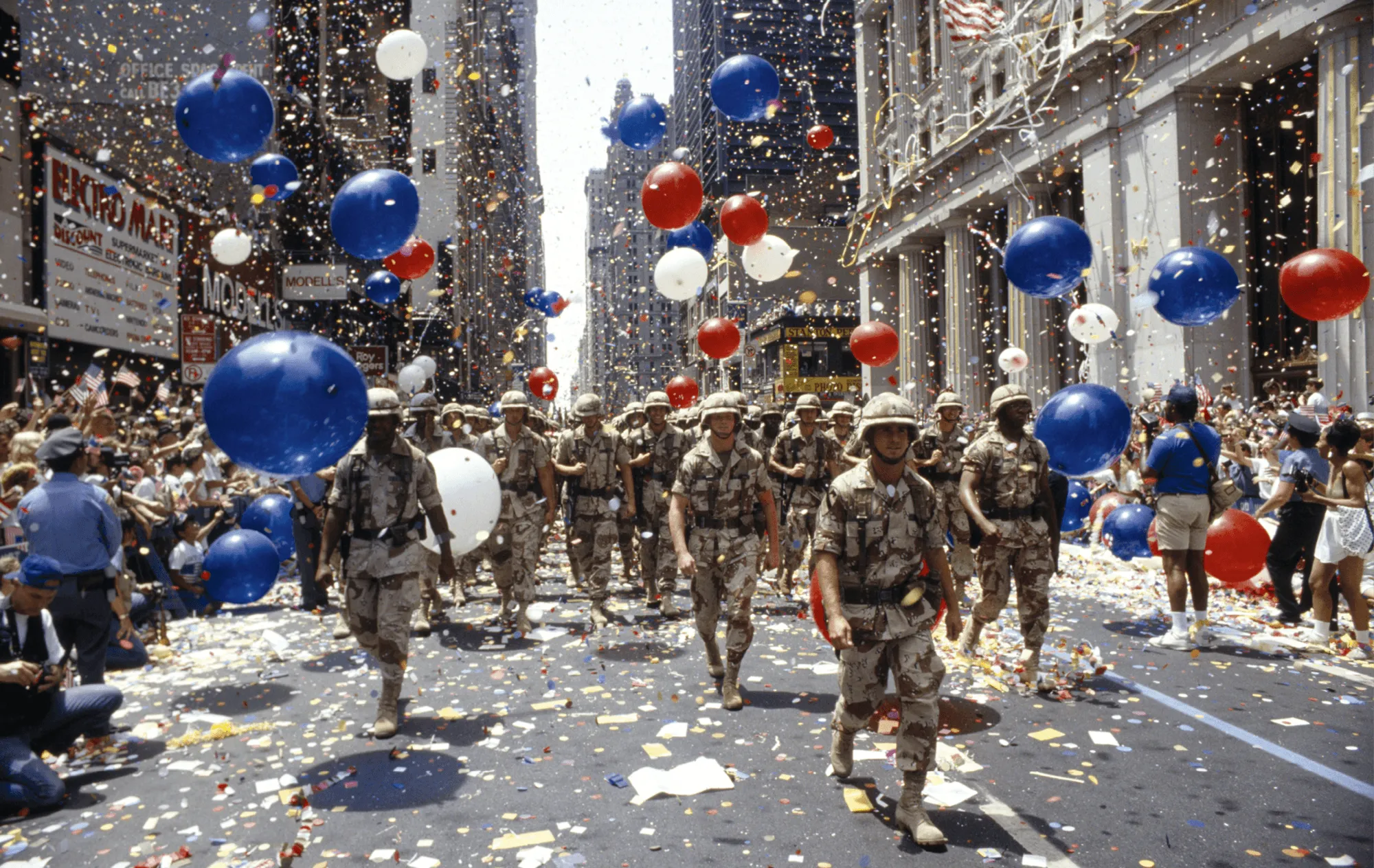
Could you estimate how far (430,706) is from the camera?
634cm

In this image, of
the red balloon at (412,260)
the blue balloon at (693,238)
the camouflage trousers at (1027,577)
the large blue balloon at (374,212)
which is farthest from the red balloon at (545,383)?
the camouflage trousers at (1027,577)

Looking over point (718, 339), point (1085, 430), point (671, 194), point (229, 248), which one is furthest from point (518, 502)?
point (229, 248)

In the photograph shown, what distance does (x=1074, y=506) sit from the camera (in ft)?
38.0

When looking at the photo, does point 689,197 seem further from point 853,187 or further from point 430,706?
point 853,187

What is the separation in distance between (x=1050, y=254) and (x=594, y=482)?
5.35m

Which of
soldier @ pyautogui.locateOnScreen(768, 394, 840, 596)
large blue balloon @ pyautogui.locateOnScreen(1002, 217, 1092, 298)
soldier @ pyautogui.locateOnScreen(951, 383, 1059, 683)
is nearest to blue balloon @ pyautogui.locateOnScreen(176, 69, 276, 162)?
soldier @ pyautogui.locateOnScreen(768, 394, 840, 596)

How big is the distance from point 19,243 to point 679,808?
51.0 feet

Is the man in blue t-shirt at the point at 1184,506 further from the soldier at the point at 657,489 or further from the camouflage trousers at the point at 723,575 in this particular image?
the soldier at the point at 657,489

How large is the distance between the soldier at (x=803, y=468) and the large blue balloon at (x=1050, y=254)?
8.74 feet

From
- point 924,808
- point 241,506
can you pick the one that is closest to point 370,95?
point 241,506

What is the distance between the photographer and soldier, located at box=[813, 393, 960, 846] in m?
4.29

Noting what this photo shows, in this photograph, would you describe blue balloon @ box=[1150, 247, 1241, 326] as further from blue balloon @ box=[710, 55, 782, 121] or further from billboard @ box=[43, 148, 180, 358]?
billboard @ box=[43, 148, 180, 358]

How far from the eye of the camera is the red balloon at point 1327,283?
7.46 m

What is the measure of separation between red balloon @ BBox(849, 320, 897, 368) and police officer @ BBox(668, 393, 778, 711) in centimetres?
809
